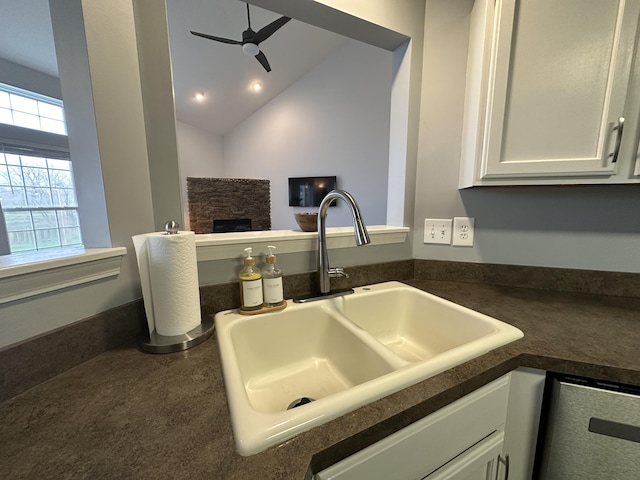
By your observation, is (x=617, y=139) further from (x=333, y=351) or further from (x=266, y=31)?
Answer: (x=266, y=31)

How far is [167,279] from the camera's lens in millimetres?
658

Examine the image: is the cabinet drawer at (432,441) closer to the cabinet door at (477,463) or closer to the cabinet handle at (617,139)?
the cabinet door at (477,463)

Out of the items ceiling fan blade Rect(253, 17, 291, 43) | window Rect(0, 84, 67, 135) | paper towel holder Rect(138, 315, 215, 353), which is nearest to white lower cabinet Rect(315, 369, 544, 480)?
paper towel holder Rect(138, 315, 215, 353)

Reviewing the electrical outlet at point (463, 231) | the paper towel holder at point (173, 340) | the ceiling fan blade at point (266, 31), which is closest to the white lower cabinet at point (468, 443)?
the paper towel holder at point (173, 340)

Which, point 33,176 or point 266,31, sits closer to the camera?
point 266,31

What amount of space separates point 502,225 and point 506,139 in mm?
392

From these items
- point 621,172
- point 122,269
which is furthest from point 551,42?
point 122,269

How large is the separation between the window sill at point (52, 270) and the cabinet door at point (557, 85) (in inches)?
47.8

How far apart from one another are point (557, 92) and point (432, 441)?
1.07 metres

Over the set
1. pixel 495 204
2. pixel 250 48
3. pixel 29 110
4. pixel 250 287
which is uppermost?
pixel 250 48

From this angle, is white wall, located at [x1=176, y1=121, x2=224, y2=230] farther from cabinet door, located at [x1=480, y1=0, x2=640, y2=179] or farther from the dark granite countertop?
cabinet door, located at [x1=480, y1=0, x2=640, y2=179]

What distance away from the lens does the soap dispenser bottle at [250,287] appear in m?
0.81

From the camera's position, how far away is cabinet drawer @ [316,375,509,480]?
452 millimetres

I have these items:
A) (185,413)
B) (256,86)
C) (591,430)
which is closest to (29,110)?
(256,86)
